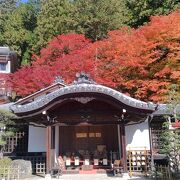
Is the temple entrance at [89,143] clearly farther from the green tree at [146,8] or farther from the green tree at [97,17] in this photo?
the green tree at [146,8]

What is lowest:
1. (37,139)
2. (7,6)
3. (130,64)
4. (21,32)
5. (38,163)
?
(38,163)

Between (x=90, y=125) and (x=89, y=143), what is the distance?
56.9 inches

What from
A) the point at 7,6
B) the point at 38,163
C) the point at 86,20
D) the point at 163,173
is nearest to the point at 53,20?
the point at 86,20

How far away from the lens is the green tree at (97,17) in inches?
1155

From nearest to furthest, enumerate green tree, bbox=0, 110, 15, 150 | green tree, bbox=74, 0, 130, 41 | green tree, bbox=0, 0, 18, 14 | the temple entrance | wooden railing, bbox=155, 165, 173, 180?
wooden railing, bbox=155, 165, 173, 180 → green tree, bbox=0, 110, 15, 150 → the temple entrance → green tree, bbox=74, 0, 130, 41 → green tree, bbox=0, 0, 18, 14

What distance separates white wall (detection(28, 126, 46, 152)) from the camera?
14961mm

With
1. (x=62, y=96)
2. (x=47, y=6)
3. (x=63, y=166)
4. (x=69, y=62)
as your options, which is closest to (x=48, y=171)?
(x=63, y=166)

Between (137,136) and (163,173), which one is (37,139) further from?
(163,173)

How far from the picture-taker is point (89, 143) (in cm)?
1516

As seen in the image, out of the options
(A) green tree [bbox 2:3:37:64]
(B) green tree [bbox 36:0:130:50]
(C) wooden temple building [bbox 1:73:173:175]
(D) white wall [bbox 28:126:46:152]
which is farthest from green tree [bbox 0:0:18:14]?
(D) white wall [bbox 28:126:46:152]

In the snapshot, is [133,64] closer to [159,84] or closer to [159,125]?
[159,84]

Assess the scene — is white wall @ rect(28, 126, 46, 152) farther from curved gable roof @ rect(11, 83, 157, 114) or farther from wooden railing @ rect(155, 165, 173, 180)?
wooden railing @ rect(155, 165, 173, 180)

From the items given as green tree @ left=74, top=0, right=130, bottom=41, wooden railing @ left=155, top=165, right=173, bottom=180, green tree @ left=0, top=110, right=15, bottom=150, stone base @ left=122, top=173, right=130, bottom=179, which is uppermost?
green tree @ left=74, top=0, right=130, bottom=41

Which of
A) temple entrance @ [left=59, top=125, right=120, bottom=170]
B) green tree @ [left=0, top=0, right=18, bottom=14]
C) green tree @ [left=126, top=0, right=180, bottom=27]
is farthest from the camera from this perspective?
green tree @ [left=0, top=0, right=18, bottom=14]
